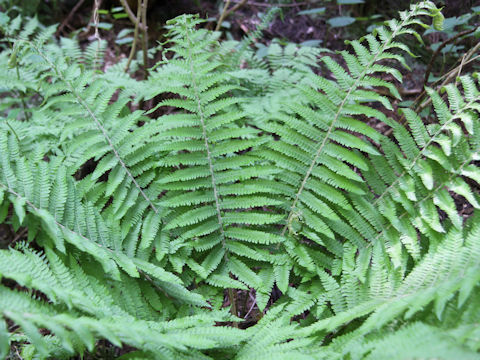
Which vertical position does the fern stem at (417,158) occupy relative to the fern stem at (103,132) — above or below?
above

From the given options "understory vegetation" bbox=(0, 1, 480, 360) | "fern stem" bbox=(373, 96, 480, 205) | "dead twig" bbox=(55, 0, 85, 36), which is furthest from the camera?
"dead twig" bbox=(55, 0, 85, 36)

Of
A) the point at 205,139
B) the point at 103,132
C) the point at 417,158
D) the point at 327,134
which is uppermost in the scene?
the point at 417,158

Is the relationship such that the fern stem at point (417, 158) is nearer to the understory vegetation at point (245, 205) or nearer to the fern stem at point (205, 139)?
the understory vegetation at point (245, 205)

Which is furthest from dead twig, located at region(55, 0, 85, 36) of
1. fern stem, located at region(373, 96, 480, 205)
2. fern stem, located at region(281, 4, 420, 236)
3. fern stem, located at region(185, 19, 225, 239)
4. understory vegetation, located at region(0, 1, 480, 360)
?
fern stem, located at region(373, 96, 480, 205)

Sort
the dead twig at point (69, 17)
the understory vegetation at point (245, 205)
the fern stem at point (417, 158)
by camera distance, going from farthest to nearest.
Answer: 1. the dead twig at point (69, 17)
2. the fern stem at point (417, 158)
3. the understory vegetation at point (245, 205)

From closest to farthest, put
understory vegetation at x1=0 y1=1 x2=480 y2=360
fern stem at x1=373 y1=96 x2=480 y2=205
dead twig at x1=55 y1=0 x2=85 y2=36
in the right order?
understory vegetation at x1=0 y1=1 x2=480 y2=360, fern stem at x1=373 y1=96 x2=480 y2=205, dead twig at x1=55 y1=0 x2=85 y2=36

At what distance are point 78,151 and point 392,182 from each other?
164cm

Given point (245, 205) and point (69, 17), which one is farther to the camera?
point (69, 17)

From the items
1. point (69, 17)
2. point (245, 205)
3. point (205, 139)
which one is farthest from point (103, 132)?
point (69, 17)

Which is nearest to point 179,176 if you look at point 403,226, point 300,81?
point 403,226

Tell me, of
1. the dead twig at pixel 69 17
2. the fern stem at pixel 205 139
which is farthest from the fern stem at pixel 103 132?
the dead twig at pixel 69 17

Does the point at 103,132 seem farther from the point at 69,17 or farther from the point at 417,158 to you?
the point at 69,17

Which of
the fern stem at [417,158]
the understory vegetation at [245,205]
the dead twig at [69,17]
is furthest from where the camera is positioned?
the dead twig at [69,17]

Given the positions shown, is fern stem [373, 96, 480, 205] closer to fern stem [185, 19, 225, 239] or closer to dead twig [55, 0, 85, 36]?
fern stem [185, 19, 225, 239]
